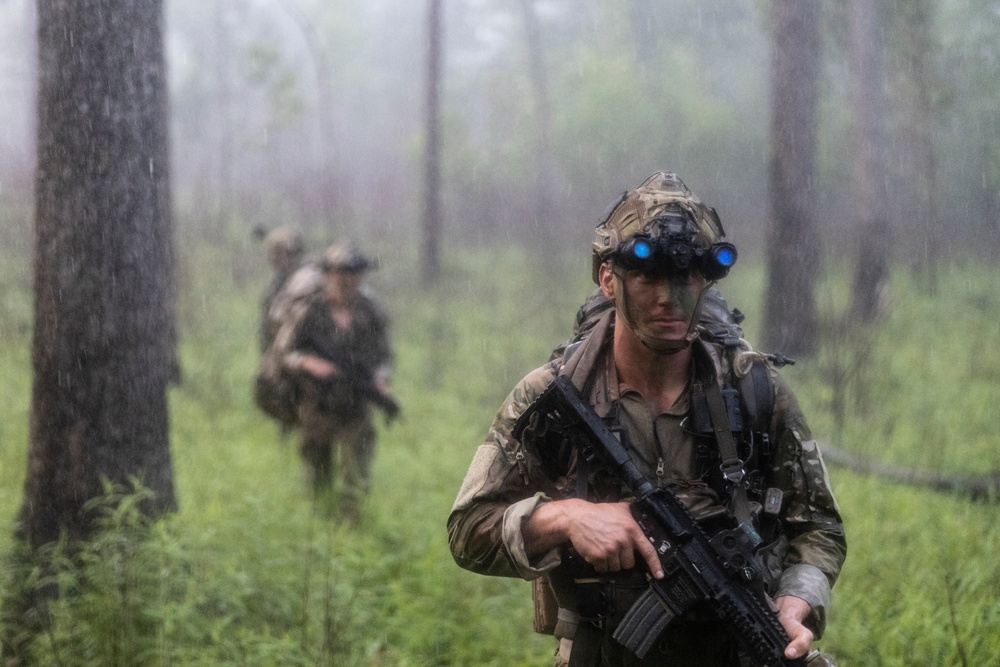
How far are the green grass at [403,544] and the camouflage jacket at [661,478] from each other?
119 centimetres

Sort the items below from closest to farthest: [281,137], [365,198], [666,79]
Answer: [666,79]
[365,198]
[281,137]

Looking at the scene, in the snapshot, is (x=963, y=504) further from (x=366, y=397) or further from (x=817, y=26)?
(x=817, y=26)

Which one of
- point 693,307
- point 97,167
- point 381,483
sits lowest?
point 381,483

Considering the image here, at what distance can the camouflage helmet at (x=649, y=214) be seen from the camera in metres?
2.37

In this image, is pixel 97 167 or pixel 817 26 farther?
pixel 817 26

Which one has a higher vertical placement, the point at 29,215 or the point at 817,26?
the point at 817,26

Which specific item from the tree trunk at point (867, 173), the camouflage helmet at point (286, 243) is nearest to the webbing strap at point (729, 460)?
the camouflage helmet at point (286, 243)

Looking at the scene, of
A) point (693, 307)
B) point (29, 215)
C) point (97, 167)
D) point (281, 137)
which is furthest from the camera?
point (281, 137)

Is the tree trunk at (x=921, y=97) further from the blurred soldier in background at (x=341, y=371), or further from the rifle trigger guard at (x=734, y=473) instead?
the rifle trigger guard at (x=734, y=473)

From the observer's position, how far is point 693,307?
7.59 ft

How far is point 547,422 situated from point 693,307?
17.6 inches

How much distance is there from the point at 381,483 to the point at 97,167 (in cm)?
337

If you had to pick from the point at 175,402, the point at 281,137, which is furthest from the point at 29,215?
the point at 281,137

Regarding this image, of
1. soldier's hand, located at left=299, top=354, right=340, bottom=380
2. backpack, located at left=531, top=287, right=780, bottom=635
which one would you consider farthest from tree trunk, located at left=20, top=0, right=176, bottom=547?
backpack, located at left=531, top=287, right=780, bottom=635
